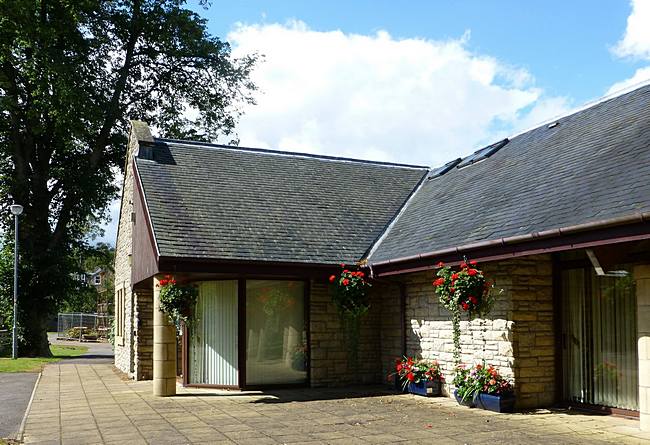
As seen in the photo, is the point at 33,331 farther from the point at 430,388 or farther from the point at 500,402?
the point at 500,402

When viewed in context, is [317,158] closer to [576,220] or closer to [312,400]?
[312,400]

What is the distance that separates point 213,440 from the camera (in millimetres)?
7586

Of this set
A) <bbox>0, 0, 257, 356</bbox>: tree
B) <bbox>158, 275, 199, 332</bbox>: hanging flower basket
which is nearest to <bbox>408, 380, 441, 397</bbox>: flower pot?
<bbox>158, 275, 199, 332</bbox>: hanging flower basket

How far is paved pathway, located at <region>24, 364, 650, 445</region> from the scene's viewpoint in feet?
25.0

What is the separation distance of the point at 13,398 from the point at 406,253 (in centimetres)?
773

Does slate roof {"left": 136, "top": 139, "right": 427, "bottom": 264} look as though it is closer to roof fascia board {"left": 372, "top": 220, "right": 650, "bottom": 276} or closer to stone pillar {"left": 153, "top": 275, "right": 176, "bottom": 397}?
stone pillar {"left": 153, "top": 275, "right": 176, "bottom": 397}

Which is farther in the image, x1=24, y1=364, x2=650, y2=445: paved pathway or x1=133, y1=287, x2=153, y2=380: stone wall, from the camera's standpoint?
x1=133, y1=287, x2=153, y2=380: stone wall

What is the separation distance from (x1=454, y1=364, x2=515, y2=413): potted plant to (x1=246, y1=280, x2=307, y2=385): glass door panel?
3.83 meters

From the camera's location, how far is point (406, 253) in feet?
38.4

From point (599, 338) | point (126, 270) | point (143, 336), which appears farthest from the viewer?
point (126, 270)

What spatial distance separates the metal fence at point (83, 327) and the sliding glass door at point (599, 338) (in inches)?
1375

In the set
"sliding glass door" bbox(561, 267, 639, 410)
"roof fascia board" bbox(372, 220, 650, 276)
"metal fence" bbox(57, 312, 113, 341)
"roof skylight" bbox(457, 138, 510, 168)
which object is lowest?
"metal fence" bbox(57, 312, 113, 341)

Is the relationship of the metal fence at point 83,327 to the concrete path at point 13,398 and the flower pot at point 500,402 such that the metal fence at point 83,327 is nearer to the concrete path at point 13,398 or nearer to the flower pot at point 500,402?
the concrete path at point 13,398

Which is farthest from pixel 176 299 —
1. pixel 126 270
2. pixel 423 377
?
pixel 126 270
